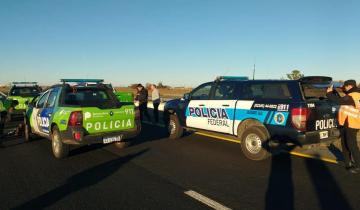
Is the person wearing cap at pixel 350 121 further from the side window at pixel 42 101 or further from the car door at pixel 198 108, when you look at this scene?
the side window at pixel 42 101

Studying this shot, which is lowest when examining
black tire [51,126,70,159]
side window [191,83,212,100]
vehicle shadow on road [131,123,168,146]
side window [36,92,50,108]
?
vehicle shadow on road [131,123,168,146]

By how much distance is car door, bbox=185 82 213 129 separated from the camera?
30.8 feet

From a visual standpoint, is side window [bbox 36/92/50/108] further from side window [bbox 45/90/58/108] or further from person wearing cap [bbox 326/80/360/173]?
person wearing cap [bbox 326/80/360/173]

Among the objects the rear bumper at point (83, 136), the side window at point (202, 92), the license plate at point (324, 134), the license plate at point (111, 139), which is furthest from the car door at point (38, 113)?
the license plate at point (324, 134)

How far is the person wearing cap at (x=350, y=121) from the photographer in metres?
6.39

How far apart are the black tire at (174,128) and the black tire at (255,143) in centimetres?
301

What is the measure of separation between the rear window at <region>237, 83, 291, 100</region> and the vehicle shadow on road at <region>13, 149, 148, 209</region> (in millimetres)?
3105

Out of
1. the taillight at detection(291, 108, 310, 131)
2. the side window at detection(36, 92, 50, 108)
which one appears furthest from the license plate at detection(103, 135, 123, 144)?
the taillight at detection(291, 108, 310, 131)

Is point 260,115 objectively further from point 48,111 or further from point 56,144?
point 48,111

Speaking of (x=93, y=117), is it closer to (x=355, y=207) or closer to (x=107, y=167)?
(x=107, y=167)

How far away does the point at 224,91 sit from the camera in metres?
8.85

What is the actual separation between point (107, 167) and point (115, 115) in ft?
4.71

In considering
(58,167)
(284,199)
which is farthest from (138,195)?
(58,167)

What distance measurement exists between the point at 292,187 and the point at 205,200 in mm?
1602
